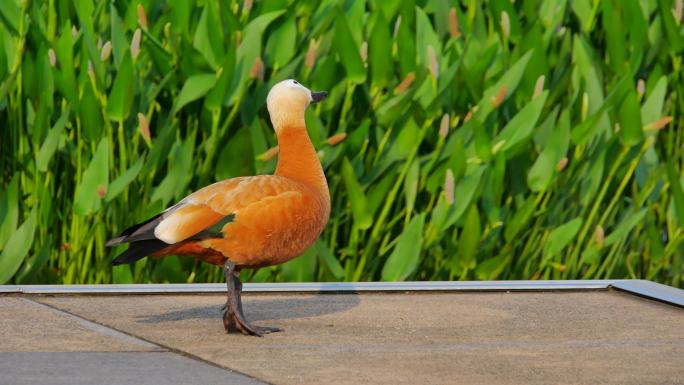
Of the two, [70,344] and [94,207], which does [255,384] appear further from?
[94,207]

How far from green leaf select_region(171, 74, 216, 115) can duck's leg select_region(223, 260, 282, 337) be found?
1.28 meters

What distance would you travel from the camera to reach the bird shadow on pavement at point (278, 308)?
17.4ft

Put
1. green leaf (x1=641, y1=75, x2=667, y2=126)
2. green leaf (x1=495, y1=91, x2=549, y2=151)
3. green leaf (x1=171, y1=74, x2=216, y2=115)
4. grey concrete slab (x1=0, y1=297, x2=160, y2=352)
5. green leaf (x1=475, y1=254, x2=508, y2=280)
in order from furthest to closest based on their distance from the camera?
green leaf (x1=641, y1=75, x2=667, y2=126)
green leaf (x1=475, y1=254, x2=508, y2=280)
green leaf (x1=495, y1=91, x2=549, y2=151)
green leaf (x1=171, y1=74, x2=216, y2=115)
grey concrete slab (x1=0, y1=297, x2=160, y2=352)

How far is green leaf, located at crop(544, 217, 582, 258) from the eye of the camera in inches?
247

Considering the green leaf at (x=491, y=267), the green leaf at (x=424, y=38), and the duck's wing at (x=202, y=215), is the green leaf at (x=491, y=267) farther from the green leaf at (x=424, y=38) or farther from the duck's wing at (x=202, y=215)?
the duck's wing at (x=202, y=215)

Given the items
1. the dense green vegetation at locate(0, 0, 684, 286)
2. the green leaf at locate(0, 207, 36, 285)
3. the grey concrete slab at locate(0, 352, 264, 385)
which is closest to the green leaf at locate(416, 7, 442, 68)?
the dense green vegetation at locate(0, 0, 684, 286)

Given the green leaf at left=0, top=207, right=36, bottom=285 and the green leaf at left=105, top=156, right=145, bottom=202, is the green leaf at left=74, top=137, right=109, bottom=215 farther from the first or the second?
the green leaf at left=0, top=207, right=36, bottom=285

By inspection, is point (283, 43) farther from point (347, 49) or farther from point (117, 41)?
point (117, 41)

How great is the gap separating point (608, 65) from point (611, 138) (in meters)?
0.52

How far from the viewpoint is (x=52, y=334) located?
16.0 ft

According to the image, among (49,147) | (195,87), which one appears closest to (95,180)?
(49,147)

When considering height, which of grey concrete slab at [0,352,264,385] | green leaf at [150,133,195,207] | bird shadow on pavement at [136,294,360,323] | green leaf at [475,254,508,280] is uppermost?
green leaf at [150,133,195,207]

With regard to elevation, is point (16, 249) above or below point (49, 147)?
below

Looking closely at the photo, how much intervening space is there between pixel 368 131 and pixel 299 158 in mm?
1337
